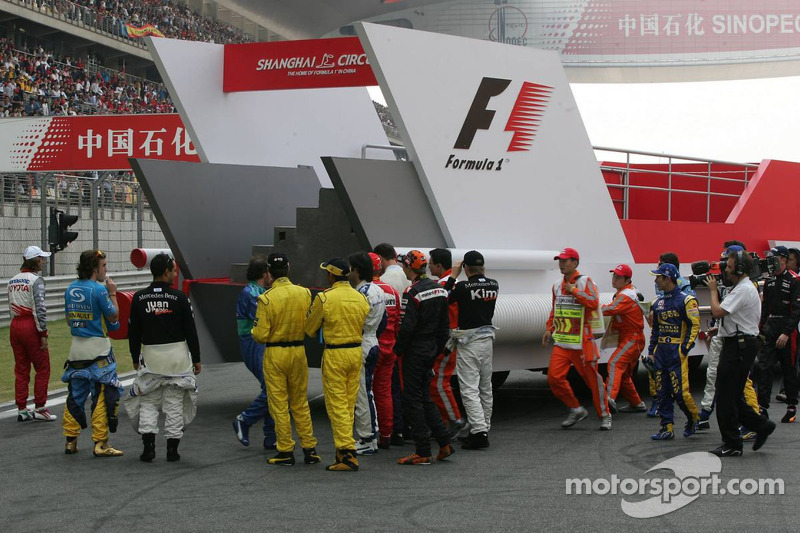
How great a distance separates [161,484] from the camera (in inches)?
270

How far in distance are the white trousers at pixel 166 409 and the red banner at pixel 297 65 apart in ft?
14.1

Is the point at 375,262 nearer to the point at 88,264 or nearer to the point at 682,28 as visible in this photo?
the point at 88,264

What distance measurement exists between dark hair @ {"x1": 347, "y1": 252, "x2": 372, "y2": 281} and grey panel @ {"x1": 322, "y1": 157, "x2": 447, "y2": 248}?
3.85ft

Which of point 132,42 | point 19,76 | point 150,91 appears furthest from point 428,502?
point 132,42

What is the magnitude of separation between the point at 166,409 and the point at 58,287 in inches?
528

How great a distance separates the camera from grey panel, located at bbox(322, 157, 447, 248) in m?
9.02

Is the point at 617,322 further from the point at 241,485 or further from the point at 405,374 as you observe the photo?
the point at 241,485

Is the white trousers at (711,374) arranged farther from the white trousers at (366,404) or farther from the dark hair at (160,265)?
the dark hair at (160,265)

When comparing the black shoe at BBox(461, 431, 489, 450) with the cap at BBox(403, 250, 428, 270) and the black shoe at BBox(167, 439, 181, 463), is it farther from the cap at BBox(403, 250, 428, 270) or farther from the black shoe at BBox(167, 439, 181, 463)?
the black shoe at BBox(167, 439, 181, 463)

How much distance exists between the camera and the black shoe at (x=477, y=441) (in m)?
8.23

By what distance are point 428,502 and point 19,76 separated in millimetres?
26942

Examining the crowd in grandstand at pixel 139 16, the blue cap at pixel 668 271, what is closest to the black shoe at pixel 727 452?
the blue cap at pixel 668 271

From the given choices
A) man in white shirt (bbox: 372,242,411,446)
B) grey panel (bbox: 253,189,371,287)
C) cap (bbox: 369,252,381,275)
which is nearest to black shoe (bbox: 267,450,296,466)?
man in white shirt (bbox: 372,242,411,446)

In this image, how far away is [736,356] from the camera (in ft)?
25.2
